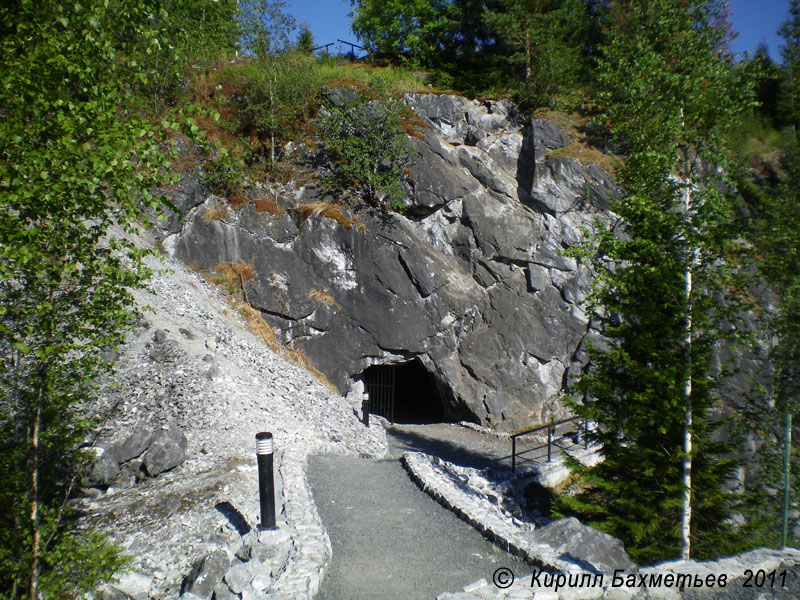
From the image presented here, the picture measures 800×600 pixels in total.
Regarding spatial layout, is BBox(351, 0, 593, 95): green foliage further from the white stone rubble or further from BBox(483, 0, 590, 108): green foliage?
the white stone rubble

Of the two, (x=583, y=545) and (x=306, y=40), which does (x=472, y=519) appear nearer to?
(x=583, y=545)

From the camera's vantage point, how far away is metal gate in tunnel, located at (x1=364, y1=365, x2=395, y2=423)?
19391 mm

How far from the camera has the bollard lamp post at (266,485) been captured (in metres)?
6.37

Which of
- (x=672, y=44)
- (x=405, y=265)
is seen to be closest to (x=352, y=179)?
(x=405, y=265)

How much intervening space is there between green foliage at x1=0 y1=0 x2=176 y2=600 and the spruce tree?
6.14 metres

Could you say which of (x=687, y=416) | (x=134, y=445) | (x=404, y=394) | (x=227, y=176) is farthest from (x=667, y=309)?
(x=404, y=394)

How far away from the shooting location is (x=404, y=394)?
22.6 metres

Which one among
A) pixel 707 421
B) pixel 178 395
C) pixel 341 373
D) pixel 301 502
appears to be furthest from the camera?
pixel 341 373

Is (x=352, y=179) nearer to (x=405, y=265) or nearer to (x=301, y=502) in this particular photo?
(x=405, y=265)

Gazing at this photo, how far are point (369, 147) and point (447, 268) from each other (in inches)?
193

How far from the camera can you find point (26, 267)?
13.5ft

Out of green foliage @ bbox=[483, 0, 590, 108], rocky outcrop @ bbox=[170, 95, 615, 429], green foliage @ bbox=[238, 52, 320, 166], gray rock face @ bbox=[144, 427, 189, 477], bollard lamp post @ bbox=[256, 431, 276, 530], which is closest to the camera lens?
bollard lamp post @ bbox=[256, 431, 276, 530]

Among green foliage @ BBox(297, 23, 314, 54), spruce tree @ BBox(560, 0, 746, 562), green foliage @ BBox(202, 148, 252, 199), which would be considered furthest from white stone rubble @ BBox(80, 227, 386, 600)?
green foliage @ BBox(297, 23, 314, 54)

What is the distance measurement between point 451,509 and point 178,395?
588 cm
